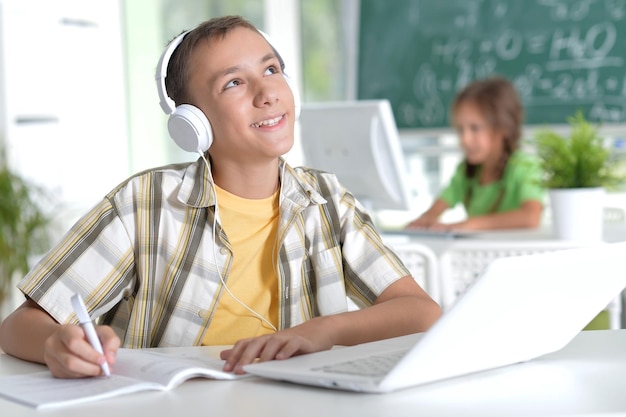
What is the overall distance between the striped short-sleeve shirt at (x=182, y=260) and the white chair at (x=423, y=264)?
2.78 ft

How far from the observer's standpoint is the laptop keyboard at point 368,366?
1.00m

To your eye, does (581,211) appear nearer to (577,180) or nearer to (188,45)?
(577,180)

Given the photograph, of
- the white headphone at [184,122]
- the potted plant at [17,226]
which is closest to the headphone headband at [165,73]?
the white headphone at [184,122]

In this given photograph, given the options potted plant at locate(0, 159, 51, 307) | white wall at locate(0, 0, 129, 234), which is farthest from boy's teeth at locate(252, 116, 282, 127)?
white wall at locate(0, 0, 129, 234)

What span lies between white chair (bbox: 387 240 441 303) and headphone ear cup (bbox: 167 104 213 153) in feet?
3.29

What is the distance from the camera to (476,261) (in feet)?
8.16

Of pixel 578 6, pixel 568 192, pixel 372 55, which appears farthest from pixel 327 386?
pixel 372 55

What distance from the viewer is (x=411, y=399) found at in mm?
956

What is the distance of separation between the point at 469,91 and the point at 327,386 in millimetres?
2776

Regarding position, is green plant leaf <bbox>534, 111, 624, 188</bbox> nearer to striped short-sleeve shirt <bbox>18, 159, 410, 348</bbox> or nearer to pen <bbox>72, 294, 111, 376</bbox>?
striped short-sleeve shirt <bbox>18, 159, 410, 348</bbox>

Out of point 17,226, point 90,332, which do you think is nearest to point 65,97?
point 17,226

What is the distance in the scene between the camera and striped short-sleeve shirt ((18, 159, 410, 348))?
1.42 m

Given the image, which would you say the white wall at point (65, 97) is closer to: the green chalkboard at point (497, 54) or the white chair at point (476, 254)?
the green chalkboard at point (497, 54)

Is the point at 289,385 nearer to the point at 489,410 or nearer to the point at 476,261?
the point at 489,410
